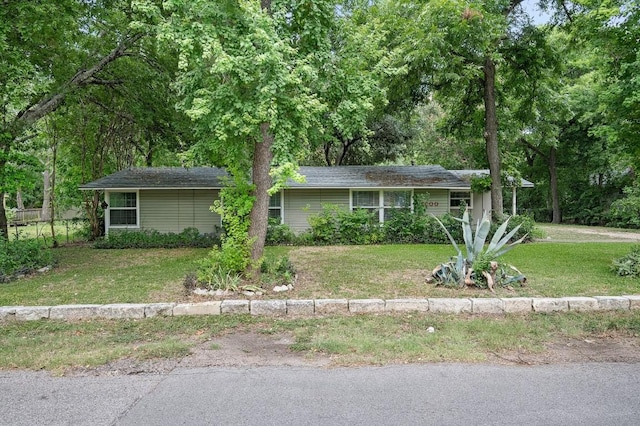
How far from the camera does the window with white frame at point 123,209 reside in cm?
1481

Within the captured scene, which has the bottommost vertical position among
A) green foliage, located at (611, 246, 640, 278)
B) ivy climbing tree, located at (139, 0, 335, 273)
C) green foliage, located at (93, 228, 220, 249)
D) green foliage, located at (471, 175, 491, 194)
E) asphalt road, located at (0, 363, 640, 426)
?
asphalt road, located at (0, 363, 640, 426)

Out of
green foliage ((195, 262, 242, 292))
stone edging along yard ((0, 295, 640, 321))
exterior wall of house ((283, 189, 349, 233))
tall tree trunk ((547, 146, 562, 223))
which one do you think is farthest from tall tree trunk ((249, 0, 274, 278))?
tall tree trunk ((547, 146, 562, 223))

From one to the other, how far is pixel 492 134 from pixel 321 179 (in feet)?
22.0

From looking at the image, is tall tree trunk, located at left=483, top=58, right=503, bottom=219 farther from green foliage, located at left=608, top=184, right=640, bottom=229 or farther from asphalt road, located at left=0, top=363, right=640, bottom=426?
asphalt road, located at left=0, top=363, right=640, bottom=426

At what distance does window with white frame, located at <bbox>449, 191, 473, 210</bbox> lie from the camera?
1597 cm

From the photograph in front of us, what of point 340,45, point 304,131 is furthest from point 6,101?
point 340,45

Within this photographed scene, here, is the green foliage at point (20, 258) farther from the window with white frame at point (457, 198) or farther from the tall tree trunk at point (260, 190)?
the window with white frame at point (457, 198)

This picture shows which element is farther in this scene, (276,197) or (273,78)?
(276,197)

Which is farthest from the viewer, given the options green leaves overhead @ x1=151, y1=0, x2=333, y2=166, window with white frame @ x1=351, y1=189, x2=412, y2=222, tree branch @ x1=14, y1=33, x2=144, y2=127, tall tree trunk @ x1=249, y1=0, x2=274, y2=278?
window with white frame @ x1=351, y1=189, x2=412, y2=222

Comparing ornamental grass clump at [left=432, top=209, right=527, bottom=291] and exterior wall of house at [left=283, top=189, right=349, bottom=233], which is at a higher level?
exterior wall of house at [left=283, top=189, right=349, bottom=233]

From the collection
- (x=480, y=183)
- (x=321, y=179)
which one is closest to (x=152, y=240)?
(x=321, y=179)

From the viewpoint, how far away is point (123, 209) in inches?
585

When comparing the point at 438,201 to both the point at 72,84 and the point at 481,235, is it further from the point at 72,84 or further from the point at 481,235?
the point at 72,84

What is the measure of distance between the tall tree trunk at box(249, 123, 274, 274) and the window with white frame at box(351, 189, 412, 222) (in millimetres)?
8439
